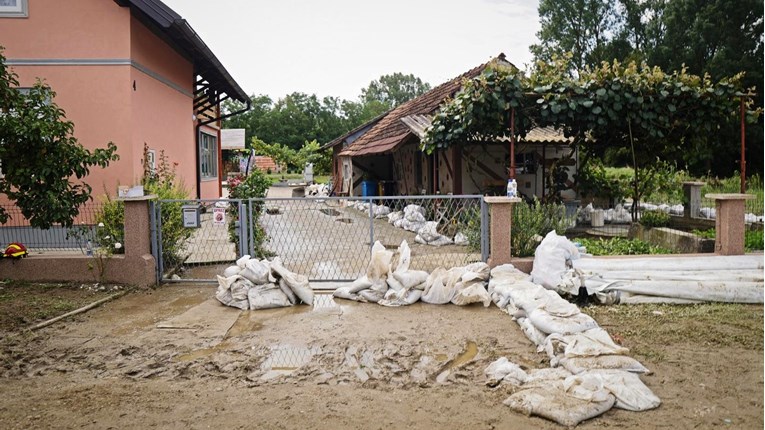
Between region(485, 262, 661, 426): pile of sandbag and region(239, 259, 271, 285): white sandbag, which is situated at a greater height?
region(239, 259, 271, 285): white sandbag

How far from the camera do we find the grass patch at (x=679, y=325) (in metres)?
5.53

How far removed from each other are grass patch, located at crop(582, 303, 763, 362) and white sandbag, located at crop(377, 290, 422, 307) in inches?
77.9

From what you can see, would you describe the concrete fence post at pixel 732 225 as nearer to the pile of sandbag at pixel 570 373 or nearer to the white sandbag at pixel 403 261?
the pile of sandbag at pixel 570 373

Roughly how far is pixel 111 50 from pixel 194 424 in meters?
9.28

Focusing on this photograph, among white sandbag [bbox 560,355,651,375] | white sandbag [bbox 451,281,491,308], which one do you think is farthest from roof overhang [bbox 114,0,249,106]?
white sandbag [bbox 560,355,651,375]

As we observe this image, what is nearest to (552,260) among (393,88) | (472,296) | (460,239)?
(472,296)

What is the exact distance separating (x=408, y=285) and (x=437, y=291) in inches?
14.2

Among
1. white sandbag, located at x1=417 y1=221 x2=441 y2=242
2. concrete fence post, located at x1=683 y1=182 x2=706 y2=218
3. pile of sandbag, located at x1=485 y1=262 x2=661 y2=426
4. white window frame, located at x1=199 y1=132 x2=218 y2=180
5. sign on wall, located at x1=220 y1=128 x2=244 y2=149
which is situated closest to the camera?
pile of sandbag, located at x1=485 y1=262 x2=661 y2=426

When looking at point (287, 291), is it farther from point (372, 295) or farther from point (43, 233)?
point (43, 233)

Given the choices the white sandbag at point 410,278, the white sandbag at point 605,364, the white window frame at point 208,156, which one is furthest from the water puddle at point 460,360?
the white window frame at point 208,156

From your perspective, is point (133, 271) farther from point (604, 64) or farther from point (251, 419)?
point (604, 64)

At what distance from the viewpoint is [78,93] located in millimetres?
11258

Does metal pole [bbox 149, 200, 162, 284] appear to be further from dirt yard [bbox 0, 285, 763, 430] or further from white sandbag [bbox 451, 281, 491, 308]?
white sandbag [bbox 451, 281, 491, 308]

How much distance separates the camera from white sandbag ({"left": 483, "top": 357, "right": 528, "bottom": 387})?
15.2ft
